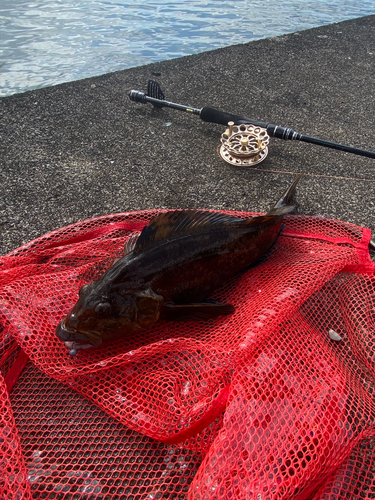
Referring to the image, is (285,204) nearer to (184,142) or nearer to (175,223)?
(175,223)

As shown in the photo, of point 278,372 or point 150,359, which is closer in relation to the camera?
point 278,372

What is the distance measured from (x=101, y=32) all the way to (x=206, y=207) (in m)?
10.8

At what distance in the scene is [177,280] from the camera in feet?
8.54

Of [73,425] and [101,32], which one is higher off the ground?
[101,32]

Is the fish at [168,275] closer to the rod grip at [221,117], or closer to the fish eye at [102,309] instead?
the fish eye at [102,309]

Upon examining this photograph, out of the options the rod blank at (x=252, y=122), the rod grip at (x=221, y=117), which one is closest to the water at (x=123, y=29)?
the rod blank at (x=252, y=122)

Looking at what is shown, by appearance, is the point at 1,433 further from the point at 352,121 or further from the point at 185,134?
the point at 352,121

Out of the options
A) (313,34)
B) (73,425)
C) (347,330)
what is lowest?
(73,425)

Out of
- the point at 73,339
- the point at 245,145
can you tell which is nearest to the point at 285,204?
the point at 245,145

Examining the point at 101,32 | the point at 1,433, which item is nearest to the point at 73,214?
the point at 1,433

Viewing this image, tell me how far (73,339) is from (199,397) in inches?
35.3

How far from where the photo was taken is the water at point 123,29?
943 centimetres

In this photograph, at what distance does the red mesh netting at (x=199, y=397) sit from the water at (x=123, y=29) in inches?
297

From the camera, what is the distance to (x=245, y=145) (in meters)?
4.48
